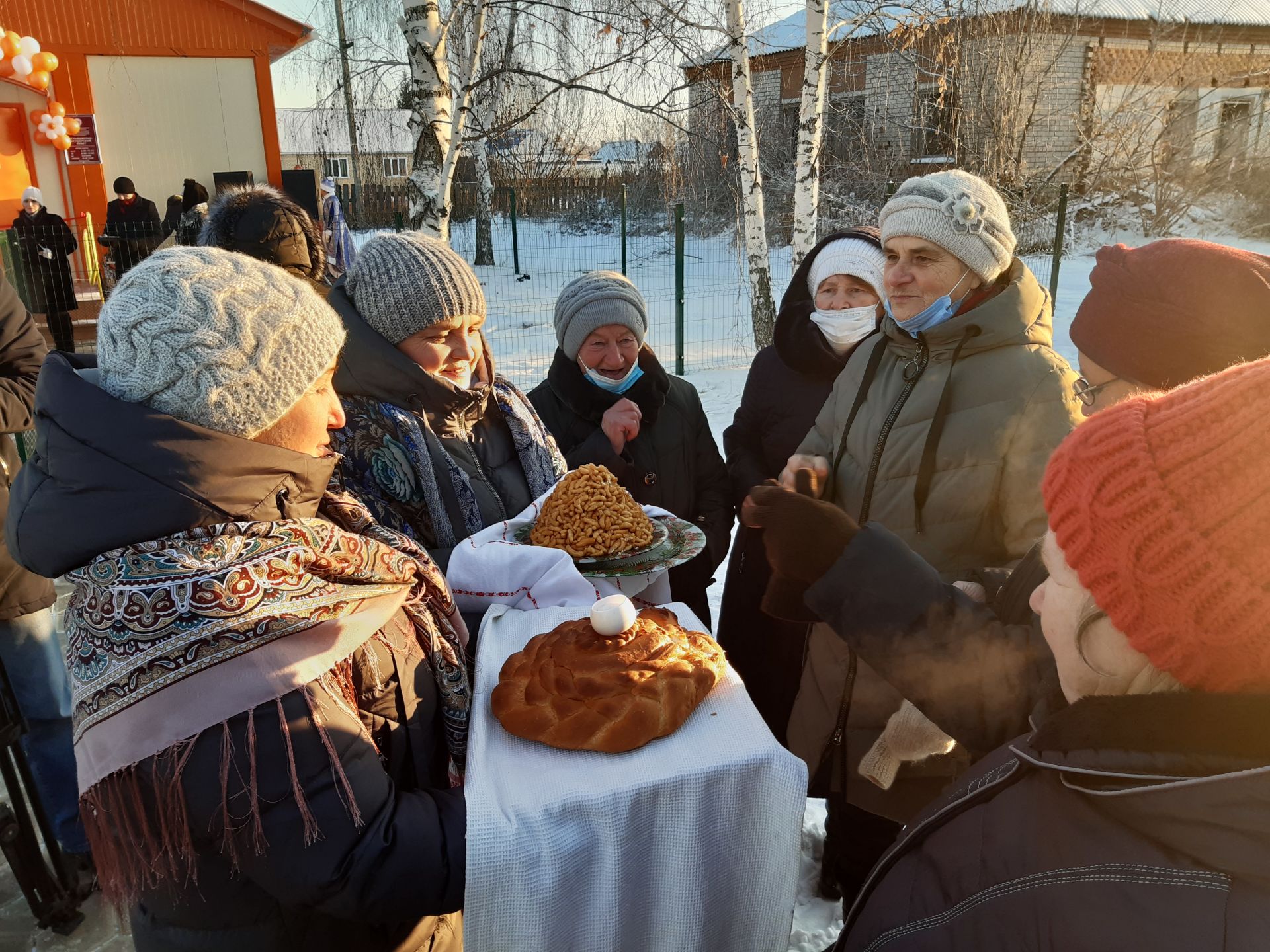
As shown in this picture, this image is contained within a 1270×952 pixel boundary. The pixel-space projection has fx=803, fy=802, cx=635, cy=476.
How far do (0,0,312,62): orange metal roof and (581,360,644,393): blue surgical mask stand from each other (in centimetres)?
1557

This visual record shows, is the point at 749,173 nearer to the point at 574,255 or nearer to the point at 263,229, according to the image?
the point at 263,229

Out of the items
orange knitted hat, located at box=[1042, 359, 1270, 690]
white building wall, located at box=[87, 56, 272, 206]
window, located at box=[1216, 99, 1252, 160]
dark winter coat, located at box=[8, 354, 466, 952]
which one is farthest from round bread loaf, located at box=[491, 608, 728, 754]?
window, located at box=[1216, 99, 1252, 160]

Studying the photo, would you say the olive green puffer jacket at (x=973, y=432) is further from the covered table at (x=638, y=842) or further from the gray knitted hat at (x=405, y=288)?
the gray knitted hat at (x=405, y=288)

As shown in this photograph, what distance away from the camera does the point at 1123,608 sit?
952 millimetres

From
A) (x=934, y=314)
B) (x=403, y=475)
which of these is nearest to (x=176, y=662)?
(x=403, y=475)

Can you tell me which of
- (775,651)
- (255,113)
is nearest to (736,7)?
(775,651)

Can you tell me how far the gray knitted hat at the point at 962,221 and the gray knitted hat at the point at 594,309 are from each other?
1.14 meters

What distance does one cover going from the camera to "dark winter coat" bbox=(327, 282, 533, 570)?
7.30 feet

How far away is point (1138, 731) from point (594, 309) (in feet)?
8.50

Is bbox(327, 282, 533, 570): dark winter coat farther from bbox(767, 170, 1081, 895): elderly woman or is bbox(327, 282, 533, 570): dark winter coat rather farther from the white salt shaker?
bbox(767, 170, 1081, 895): elderly woman

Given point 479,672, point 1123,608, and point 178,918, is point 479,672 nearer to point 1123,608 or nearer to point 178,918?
point 178,918

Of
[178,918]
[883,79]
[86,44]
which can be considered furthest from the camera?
[883,79]

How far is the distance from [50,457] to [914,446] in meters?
2.03

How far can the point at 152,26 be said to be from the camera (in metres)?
14.5
